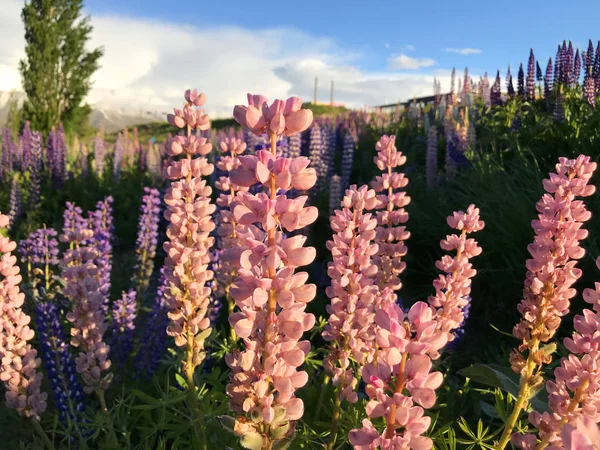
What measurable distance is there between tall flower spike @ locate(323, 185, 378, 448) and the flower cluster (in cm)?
54

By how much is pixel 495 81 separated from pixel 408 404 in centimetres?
941

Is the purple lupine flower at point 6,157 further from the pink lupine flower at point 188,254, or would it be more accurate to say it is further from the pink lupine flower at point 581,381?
the pink lupine flower at point 581,381

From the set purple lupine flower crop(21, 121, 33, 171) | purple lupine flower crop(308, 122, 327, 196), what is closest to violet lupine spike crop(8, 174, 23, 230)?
purple lupine flower crop(21, 121, 33, 171)

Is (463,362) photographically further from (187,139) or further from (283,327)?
(283,327)

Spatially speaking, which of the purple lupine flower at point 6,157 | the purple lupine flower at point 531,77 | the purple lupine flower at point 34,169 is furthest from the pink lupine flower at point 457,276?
the purple lupine flower at point 6,157

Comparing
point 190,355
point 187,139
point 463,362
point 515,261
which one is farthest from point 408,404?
point 515,261

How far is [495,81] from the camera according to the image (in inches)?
360

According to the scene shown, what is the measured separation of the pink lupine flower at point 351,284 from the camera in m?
1.72

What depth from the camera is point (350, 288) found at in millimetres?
1742

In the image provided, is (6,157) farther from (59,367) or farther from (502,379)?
(502,379)

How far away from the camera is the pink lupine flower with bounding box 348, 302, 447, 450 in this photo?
86 cm

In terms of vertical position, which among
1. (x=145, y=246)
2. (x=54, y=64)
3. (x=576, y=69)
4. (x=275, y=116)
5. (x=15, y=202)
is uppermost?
(x=54, y=64)

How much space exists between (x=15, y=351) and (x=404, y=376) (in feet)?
6.55

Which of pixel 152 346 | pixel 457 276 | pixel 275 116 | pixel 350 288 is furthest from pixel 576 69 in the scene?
pixel 275 116
